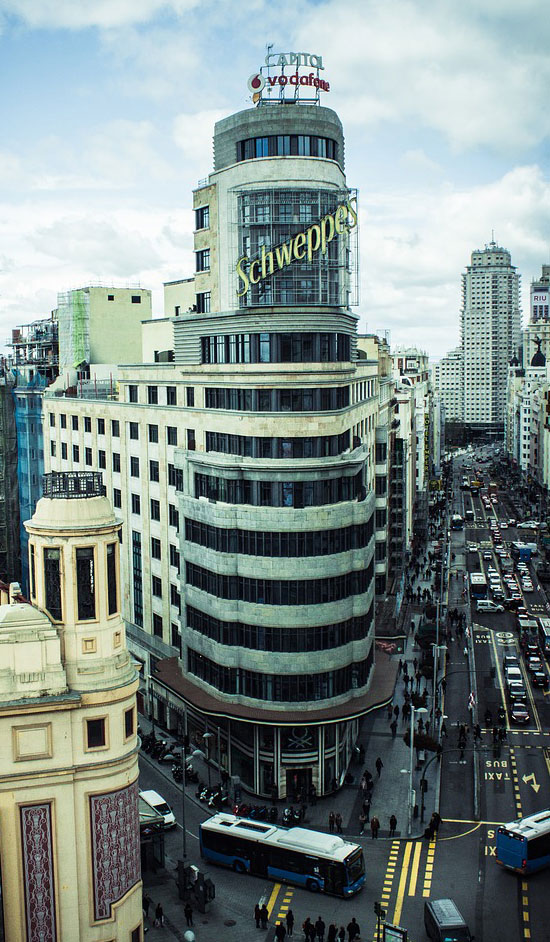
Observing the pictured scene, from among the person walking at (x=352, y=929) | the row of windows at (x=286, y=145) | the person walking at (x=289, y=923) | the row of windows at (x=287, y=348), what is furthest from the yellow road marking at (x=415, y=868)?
the row of windows at (x=286, y=145)

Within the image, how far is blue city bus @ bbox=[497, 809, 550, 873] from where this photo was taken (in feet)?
188

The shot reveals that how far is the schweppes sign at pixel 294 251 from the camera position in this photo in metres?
68.6

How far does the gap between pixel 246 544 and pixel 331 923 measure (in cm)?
2526

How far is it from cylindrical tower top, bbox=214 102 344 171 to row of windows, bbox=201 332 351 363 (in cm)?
1410

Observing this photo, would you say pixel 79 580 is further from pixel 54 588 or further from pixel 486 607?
pixel 486 607

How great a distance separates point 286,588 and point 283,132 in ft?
109

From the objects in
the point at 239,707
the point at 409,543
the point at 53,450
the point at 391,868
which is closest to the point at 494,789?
the point at 391,868

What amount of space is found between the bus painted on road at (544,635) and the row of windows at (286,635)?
40490mm

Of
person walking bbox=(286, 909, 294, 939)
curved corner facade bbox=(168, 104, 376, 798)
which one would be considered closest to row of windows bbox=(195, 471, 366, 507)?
curved corner facade bbox=(168, 104, 376, 798)

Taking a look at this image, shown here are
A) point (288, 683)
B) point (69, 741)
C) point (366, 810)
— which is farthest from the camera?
point (288, 683)

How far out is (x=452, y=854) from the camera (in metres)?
61.0

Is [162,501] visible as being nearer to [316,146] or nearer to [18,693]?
[316,146]

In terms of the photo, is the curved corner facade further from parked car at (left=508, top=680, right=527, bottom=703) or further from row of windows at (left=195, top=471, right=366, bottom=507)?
parked car at (left=508, top=680, right=527, bottom=703)

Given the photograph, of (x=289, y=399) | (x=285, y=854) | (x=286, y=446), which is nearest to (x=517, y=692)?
(x=286, y=446)
